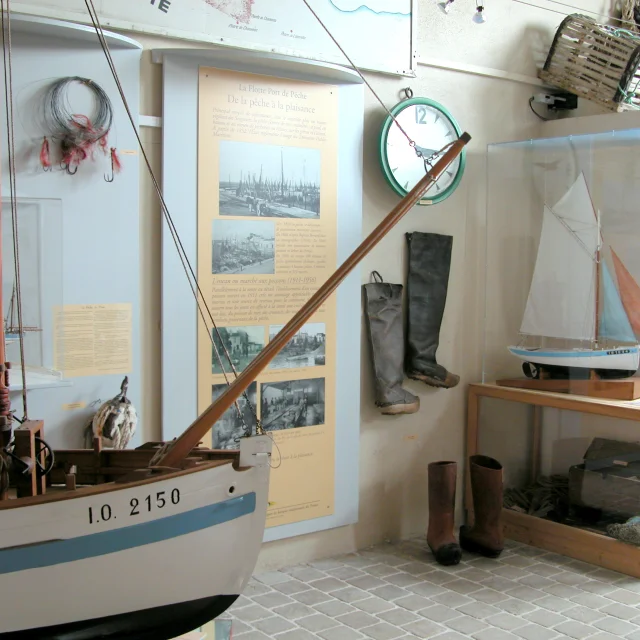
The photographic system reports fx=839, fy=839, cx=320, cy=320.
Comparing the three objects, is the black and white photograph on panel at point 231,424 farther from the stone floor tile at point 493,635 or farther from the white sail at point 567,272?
the white sail at point 567,272

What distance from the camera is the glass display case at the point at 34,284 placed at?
3162 mm

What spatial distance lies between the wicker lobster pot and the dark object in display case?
6.11ft

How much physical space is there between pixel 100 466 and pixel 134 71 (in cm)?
169

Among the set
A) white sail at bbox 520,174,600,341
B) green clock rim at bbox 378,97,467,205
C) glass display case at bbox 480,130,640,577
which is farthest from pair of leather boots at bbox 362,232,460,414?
white sail at bbox 520,174,600,341

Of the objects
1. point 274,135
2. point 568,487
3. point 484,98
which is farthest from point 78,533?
point 484,98

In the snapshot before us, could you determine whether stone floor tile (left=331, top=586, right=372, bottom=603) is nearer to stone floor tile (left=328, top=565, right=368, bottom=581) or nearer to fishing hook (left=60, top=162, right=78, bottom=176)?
stone floor tile (left=328, top=565, right=368, bottom=581)

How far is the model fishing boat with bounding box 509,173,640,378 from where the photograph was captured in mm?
4230

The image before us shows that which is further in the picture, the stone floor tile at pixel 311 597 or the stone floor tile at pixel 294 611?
the stone floor tile at pixel 311 597

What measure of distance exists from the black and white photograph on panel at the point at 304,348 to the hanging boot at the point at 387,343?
31 cm

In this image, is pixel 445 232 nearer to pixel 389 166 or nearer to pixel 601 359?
pixel 389 166

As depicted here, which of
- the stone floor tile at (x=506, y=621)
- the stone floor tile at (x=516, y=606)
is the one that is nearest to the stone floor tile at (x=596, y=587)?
the stone floor tile at (x=516, y=606)

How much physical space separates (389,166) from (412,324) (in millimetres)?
827

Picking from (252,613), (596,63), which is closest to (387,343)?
(252,613)

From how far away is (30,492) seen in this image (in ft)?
7.47
